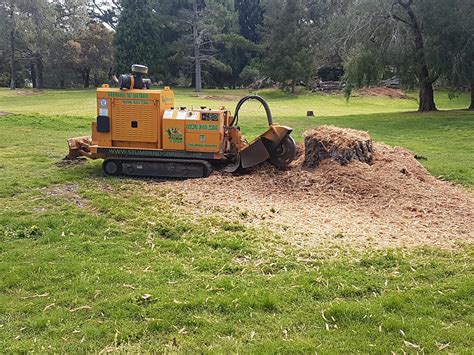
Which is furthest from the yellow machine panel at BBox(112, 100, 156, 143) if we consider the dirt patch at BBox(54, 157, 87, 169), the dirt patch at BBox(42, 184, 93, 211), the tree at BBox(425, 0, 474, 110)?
the tree at BBox(425, 0, 474, 110)

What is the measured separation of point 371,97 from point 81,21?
35233mm

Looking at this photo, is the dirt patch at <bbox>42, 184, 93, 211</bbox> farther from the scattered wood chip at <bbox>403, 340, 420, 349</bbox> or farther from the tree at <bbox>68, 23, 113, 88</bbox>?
the tree at <bbox>68, 23, 113, 88</bbox>

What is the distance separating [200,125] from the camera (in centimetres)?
1033

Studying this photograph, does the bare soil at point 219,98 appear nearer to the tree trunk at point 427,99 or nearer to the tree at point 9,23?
the tree trunk at point 427,99

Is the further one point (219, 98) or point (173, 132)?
point (219, 98)

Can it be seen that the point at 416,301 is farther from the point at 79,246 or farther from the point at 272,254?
Result: the point at 79,246

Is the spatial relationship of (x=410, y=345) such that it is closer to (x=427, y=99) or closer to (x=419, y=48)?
(x=419, y=48)

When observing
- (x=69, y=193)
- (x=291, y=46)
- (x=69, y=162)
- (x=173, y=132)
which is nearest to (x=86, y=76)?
(x=291, y=46)

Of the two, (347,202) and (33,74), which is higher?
(33,74)

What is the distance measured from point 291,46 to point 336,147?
42426mm

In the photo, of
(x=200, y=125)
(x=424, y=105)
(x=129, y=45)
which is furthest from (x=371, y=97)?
(x=200, y=125)

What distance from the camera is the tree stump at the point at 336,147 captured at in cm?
992

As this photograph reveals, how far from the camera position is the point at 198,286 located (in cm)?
522

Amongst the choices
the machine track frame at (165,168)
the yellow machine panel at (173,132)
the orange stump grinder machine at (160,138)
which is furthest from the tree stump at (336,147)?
the yellow machine panel at (173,132)
